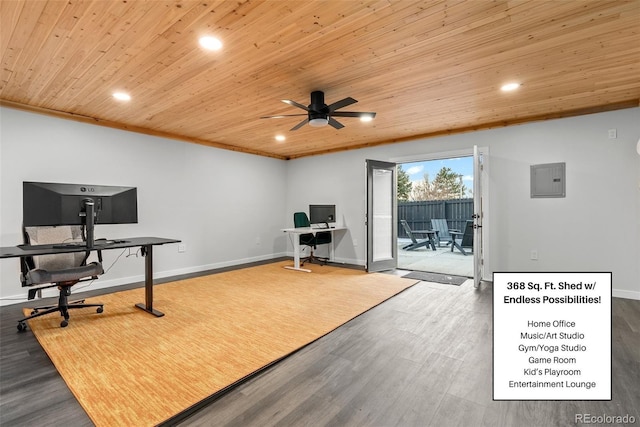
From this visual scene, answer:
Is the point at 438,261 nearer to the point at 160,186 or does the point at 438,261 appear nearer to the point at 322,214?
the point at 322,214

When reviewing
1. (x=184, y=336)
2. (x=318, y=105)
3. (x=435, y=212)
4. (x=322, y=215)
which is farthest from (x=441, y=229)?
(x=184, y=336)

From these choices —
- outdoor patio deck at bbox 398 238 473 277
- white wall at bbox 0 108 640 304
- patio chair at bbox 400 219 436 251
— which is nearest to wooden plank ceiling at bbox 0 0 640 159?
white wall at bbox 0 108 640 304

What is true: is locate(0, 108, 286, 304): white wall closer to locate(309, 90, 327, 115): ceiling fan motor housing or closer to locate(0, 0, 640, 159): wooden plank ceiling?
locate(0, 0, 640, 159): wooden plank ceiling

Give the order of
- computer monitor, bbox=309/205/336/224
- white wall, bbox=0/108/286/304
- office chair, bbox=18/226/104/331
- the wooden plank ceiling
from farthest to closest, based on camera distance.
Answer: computer monitor, bbox=309/205/336/224 → white wall, bbox=0/108/286/304 → office chair, bbox=18/226/104/331 → the wooden plank ceiling

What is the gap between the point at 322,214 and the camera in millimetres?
5984

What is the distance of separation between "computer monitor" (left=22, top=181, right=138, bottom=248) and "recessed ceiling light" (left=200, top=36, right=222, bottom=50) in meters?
1.54

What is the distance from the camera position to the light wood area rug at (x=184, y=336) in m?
1.75

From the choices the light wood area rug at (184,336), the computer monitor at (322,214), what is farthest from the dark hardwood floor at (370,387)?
the computer monitor at (322,214)

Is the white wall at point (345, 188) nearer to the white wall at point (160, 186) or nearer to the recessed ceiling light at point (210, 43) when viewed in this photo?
the white wall at point (160, 186)

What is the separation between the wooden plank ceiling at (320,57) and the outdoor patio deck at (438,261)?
2.61 m

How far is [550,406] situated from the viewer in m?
1.65

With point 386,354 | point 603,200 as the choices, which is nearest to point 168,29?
point 386,354

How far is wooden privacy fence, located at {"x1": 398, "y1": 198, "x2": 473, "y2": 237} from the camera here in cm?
884

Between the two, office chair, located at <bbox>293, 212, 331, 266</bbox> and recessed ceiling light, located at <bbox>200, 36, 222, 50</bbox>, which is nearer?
recessed ceiling light, located at <bbox>200, 36, 222, 50</bbox>
